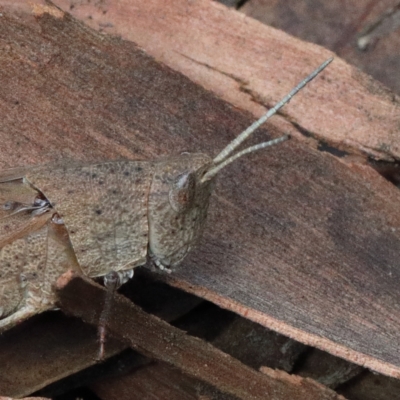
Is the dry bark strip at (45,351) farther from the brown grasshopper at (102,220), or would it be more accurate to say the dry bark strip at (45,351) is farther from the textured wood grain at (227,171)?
the textured wood grain at (227,171)

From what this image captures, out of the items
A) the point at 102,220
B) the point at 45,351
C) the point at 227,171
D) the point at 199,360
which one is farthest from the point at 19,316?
the point at 227,171

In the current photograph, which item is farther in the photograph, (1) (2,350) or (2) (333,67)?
(2) (333,67)

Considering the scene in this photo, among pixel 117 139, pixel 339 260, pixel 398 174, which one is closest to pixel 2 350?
pixel 117 139

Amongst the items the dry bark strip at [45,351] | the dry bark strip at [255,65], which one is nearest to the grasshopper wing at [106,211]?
the dry bark strip at [45,351]

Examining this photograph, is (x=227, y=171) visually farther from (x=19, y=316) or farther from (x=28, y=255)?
(x=19, y=316)

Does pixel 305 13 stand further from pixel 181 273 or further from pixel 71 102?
pixel 181 273

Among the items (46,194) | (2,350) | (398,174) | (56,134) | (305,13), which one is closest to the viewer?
(46,194)

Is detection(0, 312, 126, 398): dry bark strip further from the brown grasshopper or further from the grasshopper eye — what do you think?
the grasshopper eye
